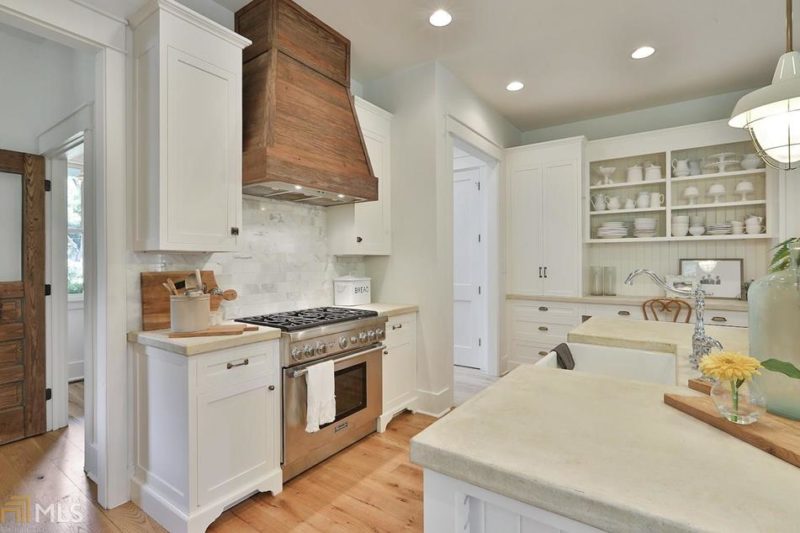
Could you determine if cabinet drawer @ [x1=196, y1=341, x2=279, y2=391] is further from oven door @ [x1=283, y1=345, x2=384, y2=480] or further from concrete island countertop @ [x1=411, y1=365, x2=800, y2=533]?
concrete island countertop @ [x1=411, y1=365, x2=800, y2=533]

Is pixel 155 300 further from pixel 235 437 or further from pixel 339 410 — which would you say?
pixel 339 410

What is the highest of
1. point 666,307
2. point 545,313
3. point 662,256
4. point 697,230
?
point 697,230

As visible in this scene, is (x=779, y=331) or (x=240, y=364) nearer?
(x=779, y=331)

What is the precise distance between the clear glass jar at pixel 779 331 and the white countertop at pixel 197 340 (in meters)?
1.98

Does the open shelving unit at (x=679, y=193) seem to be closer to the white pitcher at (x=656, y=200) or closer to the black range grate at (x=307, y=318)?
the white pitcher at (x=656, y=200)

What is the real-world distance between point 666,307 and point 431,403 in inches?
94.1

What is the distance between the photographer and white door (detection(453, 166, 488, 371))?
471 centimetres

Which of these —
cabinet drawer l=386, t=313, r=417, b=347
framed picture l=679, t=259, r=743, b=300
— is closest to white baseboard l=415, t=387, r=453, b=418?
cabinet drawer l=386, t=313, r=417, b=347

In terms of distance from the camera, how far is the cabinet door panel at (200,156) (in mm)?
2076

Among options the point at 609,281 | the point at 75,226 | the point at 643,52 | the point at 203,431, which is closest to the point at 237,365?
the point at 203,431

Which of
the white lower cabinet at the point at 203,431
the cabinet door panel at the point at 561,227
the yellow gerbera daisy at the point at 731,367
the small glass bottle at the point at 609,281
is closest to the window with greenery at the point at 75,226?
the white lower cabinet at the point at 203,431

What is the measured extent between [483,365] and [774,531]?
13.9 feet

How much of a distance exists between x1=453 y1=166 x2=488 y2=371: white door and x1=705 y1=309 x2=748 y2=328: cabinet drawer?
2106 millimetres

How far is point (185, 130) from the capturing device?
2.12 metres
